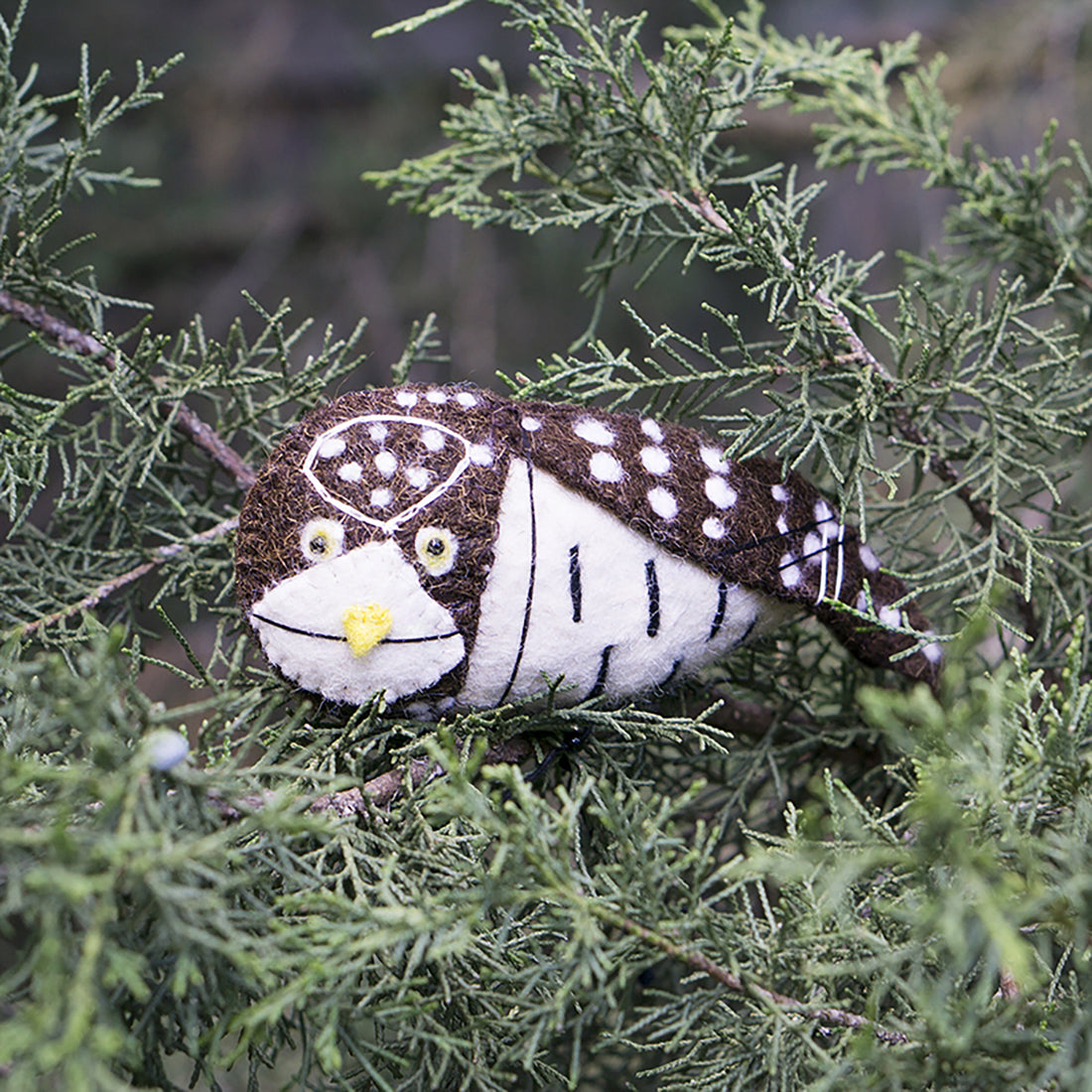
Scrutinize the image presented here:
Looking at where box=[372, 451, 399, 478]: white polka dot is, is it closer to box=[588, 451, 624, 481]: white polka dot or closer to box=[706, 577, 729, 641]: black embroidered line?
box=[588, 451, 624, 481]: white polka dot

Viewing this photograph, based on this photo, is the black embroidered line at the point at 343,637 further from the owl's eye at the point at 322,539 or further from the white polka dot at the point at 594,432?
the white polka dot at the point at 594,432

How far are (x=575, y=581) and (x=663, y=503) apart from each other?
0.11 metres

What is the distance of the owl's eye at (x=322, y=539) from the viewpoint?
2.78 feet

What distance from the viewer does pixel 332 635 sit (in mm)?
854

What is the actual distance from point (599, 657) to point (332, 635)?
0.24 metres

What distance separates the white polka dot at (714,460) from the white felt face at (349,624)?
30 cm

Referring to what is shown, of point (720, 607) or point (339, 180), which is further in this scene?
point (339, 180)

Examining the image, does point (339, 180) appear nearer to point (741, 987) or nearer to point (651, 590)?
point (651, 590)

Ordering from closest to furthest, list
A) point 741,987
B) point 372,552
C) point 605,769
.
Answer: point 741,987 → point 372,552 → point 605,769

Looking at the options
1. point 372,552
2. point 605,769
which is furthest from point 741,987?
point 372,552

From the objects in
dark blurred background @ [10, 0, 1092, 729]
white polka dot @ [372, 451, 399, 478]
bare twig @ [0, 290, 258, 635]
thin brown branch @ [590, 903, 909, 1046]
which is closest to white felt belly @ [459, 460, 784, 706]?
white polka dot @ [372, 451, 399, 478]

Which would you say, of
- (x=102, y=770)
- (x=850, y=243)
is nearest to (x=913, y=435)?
(x=102, y=770)

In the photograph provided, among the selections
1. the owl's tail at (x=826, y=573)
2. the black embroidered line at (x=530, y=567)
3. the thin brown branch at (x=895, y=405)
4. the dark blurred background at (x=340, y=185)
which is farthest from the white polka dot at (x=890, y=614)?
the dark blurred background at (x=340, y=185)

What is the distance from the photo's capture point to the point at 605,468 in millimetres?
894
